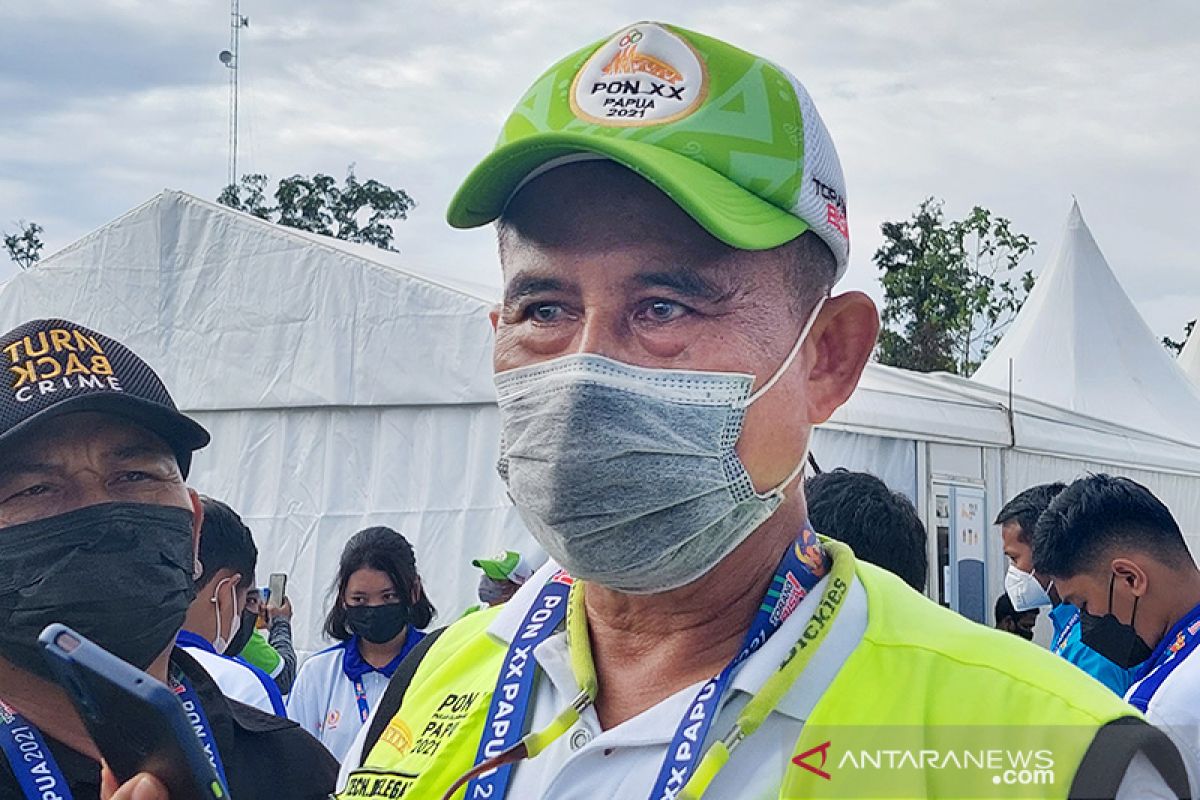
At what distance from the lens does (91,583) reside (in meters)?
2.23

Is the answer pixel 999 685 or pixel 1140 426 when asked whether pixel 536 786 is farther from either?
pixel 1140 426

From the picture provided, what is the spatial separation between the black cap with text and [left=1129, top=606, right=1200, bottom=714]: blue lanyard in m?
2.89

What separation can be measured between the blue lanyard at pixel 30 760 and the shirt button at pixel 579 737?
99 centimetres

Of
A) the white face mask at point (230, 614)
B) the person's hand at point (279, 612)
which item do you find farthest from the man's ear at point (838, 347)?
the person's hand at point (279, 612)

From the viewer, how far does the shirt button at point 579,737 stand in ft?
5.13

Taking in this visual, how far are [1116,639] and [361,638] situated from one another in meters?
3.26

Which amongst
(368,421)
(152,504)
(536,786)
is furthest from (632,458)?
(368,421)

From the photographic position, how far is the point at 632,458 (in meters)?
1.56

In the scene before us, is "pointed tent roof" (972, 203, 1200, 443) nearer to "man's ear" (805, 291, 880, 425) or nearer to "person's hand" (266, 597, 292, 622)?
"person's hand" (266, 597, 292, 622)

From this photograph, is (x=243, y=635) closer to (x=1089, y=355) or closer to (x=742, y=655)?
(x=742, y=655)

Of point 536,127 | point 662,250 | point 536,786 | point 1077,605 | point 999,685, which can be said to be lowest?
point 1077,605

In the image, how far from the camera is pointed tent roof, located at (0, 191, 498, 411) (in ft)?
30.0

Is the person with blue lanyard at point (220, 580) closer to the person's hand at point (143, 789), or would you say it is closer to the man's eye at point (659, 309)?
the person's hand at point (143, 789)

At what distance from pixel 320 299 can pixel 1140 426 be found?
9386 mm
